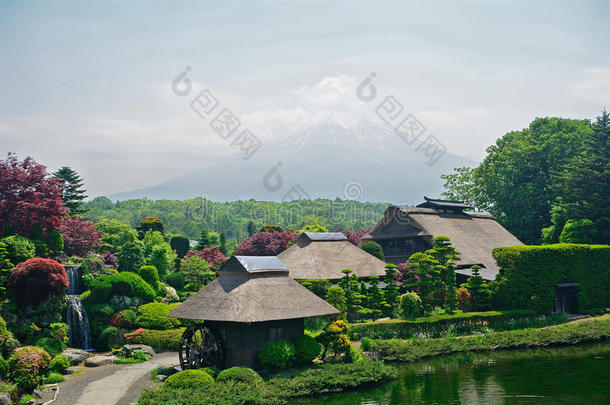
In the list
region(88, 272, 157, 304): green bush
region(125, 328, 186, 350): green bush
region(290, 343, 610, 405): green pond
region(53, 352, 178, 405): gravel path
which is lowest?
region(290, 343, 610, 405): green pond

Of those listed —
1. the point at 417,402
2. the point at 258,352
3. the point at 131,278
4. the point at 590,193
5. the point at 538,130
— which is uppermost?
the point at 538,130

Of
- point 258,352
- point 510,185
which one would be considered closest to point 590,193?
point 510,185

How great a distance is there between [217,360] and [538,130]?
191 feet

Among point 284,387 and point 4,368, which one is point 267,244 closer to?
point 284,387

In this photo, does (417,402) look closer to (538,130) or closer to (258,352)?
(258,352)

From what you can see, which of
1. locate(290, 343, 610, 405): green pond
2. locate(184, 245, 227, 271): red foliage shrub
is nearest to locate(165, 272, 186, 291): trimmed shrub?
locate(184, 245, 227, 271): red foliage shrub

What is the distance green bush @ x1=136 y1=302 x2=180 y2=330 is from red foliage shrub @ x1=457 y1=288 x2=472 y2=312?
20407 millimetres

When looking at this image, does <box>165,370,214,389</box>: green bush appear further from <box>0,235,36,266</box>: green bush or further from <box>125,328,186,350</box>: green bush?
<box>0,235,36,266</box>: green bush

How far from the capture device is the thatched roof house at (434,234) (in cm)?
4959

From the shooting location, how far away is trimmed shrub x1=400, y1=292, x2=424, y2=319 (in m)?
35.5

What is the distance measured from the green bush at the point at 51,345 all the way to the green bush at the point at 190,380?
374 inches

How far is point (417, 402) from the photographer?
21203mm

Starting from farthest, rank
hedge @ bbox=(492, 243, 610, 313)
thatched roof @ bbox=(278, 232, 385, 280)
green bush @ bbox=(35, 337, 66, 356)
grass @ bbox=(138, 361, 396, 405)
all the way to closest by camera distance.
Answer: thatched roof @ bbox=(278, 232, 385, 280) → hedge @ bbox=(492, 243, 610, 313) → green bush @ bbox=(35, 337, 66, 356) → grass @ bbox=(138, 361, 396, 405)

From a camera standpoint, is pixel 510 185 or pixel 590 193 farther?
pixel 510 185
